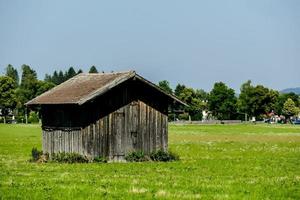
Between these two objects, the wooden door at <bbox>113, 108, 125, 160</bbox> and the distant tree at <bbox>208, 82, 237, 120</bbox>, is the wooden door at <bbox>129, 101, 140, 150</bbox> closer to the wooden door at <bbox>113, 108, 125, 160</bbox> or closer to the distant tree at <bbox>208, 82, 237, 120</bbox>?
the wooden door at <bbox>113, 108, 125, 160</bbox>

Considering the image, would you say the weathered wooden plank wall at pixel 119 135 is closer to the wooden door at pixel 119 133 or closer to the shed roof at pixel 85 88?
the wooden door at pixel 119 133

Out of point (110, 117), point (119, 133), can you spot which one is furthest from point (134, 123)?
point (110, 117)

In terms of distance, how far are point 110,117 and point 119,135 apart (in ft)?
4.50

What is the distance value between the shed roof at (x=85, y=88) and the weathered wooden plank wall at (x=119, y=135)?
81.9 inches

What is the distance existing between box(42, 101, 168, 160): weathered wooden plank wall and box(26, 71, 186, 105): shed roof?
2.08 meters

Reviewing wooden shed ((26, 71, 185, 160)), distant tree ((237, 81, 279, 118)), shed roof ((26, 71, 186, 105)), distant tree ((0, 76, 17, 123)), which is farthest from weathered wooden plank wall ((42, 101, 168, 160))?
distant tree ((237, 81, 279, 118))

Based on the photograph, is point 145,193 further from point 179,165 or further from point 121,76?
point 121,76

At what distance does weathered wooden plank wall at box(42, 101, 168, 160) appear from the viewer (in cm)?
4003

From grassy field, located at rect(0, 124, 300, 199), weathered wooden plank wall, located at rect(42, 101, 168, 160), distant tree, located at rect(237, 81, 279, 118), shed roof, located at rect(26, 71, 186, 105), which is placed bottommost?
grassy field, located at rect(0, 124, 300, 199)

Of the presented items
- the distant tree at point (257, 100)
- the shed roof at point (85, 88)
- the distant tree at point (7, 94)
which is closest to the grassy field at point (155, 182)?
the shed roof at point (85, 88)

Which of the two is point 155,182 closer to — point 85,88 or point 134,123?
point 134,123

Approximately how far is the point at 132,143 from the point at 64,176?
14157mm

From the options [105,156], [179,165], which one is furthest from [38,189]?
[105,156]

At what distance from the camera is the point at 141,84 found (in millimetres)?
41938
